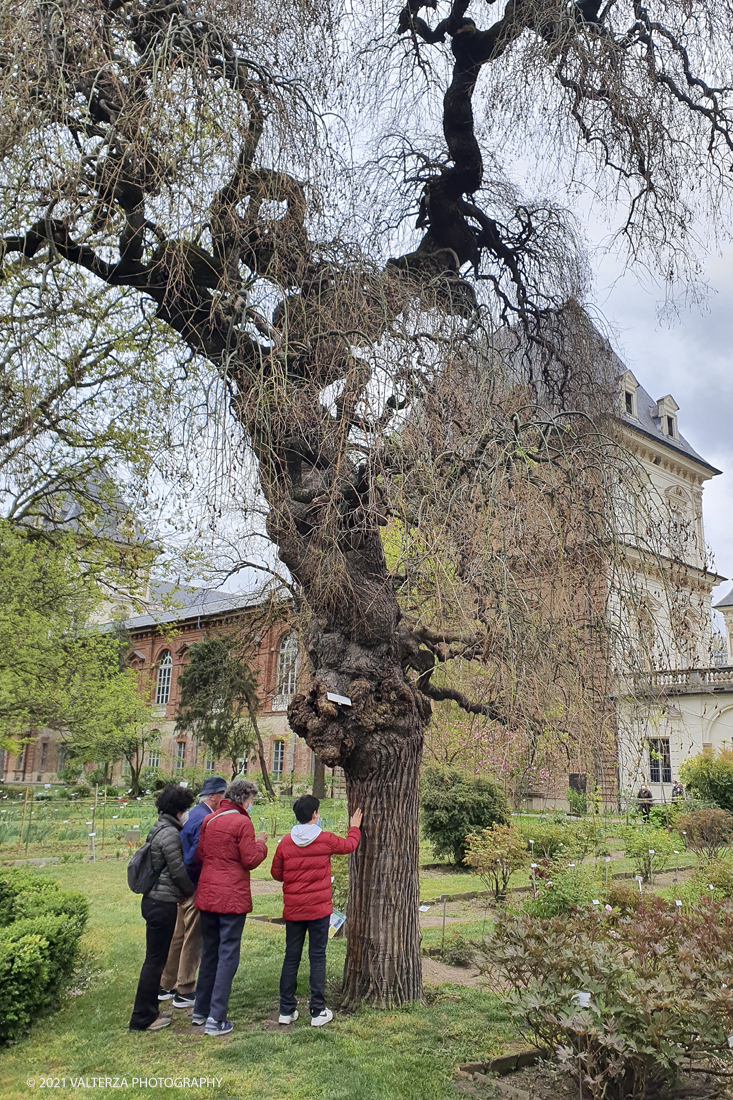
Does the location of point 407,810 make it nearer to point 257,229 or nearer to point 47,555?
point 257,229

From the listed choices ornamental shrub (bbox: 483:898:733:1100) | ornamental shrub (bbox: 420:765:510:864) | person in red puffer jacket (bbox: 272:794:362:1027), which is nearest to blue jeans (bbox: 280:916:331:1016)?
person in red puffer jacket (bbox: 272:794:362:1027)

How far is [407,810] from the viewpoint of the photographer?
5.45 metres

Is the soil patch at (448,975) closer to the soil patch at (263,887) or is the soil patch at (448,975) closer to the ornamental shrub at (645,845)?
the soil patch at (263,887)

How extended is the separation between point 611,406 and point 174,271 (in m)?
3.49

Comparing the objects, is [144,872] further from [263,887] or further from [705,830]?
[705,830]

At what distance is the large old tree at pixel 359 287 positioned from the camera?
437 cm

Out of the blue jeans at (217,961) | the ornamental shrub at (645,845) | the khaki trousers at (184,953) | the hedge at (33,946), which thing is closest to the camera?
the hedge at (33,946)

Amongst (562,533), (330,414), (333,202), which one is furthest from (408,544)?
(333,202)

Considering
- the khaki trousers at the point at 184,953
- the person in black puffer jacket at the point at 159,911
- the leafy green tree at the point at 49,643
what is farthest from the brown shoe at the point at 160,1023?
the leafy green tree at the point at 49,643

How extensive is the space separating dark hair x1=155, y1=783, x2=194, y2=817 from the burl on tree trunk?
916mm

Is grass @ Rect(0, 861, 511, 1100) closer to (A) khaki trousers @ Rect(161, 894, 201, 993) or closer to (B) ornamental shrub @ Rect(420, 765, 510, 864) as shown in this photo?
(A) khaki trousers @ Rect(161, 894, 201, 993)

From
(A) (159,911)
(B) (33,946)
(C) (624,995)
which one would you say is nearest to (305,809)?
(A) (159,911)

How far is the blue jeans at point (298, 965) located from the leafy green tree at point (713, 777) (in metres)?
16.6

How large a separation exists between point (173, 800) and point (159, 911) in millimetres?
679
